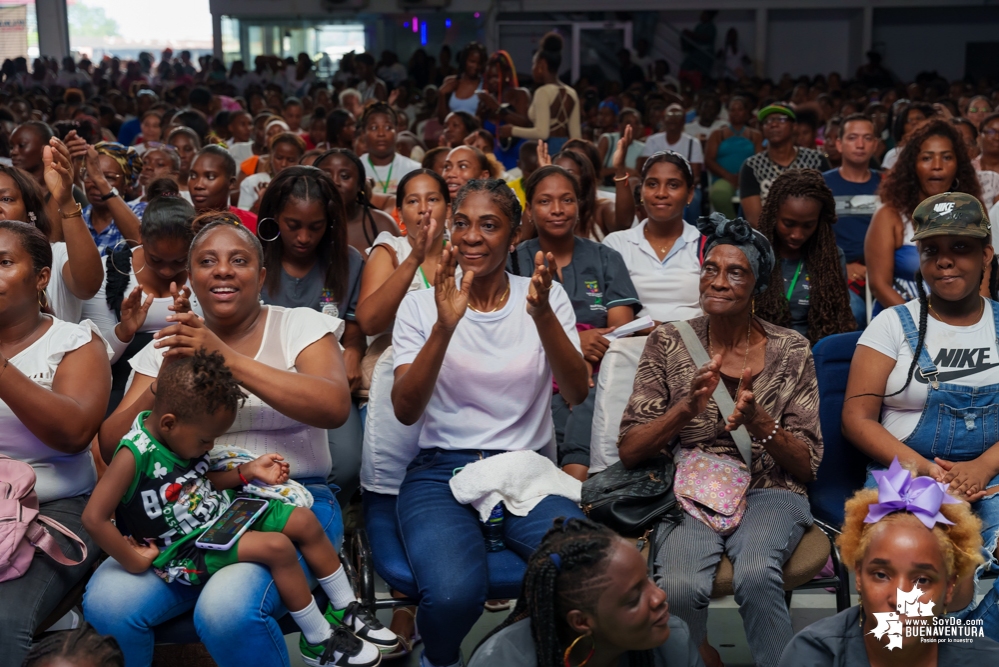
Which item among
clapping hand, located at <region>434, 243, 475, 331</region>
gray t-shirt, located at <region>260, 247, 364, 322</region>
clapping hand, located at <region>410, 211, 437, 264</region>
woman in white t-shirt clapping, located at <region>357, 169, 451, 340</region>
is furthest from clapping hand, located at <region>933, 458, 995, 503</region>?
gray t-shirt, located at <region>260, 247, 364, 322</region>

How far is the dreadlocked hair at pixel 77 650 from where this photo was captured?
202cm

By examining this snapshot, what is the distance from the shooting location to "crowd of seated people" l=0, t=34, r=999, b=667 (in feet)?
7.04

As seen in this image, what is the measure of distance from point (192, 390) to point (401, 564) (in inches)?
29.5

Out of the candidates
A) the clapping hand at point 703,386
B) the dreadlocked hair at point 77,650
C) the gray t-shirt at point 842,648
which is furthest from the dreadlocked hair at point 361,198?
the gray t-shirt at point 842,648

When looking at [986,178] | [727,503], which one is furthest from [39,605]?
[986,178]

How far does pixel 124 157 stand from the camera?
5.26m

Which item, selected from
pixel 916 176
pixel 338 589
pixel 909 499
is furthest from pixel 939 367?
pixel 338 589

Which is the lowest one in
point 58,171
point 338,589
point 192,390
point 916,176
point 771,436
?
point 338,589

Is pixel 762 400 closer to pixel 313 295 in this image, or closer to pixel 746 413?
pixel 746 413

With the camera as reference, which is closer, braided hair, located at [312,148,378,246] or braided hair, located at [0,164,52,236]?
braided hair, located at [0,164,52,236]

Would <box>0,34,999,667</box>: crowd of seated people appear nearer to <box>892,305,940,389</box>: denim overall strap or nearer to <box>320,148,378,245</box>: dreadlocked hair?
<box>892,305,940,389</box>: denim overall strap

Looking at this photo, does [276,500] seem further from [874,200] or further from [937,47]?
[937,47]

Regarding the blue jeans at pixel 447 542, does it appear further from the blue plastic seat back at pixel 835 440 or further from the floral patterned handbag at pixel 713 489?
the blue plastic seat back at pixel 835 440

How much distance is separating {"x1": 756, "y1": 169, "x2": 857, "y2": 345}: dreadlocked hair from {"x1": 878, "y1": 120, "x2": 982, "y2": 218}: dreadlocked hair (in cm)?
55
